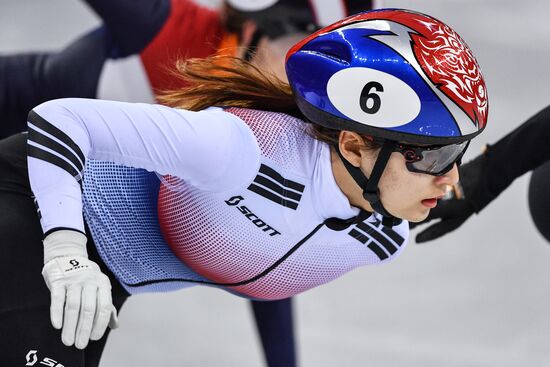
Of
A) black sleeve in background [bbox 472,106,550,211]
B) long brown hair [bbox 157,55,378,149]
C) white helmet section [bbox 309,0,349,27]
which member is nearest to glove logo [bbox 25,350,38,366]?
long brown hair [bbox 157,55,378,149]

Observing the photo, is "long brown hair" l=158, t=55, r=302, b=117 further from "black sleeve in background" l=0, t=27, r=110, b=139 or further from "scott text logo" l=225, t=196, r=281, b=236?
"black sleeve in background" l=0, t=27, r=110, b=139

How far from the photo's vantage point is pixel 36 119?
6.73 ft

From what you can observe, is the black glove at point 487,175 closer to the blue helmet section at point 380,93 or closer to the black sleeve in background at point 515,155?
the black sleeve in background at point 515,155

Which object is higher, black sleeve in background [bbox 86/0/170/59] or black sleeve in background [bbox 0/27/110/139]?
black sleeve in background [bbox 86/0/170/59]

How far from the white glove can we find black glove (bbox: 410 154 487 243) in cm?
120

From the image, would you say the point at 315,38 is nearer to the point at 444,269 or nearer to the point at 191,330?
the point at 191,330

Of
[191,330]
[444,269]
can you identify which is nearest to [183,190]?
[191,330]

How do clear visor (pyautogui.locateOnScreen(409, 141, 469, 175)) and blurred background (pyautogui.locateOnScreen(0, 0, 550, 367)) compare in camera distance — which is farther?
blurred background (pyautogui.locateOnScreen(0, 0, 550, 367))

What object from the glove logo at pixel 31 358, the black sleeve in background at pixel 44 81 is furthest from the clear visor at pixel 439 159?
the black sleeve in background at pixel 44 81

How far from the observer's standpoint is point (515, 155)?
284cm

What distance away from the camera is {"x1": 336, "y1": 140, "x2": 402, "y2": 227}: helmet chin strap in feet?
7.36

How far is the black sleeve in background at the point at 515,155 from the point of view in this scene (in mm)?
2775

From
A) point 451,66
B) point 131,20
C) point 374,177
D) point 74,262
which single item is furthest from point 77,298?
point 131,20

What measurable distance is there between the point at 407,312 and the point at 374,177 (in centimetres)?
165
